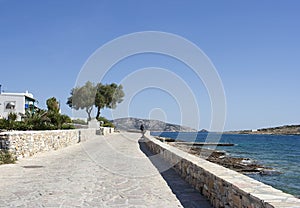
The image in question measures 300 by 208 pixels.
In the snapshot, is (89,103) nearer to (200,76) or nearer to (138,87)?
(138,87)

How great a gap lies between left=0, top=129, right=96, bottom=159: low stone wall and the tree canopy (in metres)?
31.2

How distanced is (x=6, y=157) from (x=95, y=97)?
140ft

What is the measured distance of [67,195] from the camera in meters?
6.91

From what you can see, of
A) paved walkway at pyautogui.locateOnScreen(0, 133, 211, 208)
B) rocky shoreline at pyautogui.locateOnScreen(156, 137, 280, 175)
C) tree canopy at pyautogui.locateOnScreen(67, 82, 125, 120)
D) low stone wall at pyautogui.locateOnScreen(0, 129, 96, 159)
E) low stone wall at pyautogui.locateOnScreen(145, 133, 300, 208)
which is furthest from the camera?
tree canopy at pyautogui.locateOnScreen(67, 82, 125, 120)

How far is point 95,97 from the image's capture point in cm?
5466

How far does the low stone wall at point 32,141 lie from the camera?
12539mm

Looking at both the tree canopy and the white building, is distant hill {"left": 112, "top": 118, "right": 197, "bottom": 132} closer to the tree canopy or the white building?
the tree canopy

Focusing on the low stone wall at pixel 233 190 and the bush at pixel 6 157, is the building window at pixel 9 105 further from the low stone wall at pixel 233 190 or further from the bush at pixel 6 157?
the low stone wall at pixel 233 190

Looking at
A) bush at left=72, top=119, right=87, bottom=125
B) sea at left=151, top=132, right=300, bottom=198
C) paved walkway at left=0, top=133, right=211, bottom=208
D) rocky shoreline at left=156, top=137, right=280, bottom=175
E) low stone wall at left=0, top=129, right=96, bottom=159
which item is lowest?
sea at left=151, top=132, right=300, bottom=198

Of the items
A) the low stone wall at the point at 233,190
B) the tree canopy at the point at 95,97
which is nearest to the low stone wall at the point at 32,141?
the low stone wall at the point at 233,190

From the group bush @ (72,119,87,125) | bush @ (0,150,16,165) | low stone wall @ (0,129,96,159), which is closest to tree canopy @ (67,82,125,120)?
bush @ (72,119,87,125)

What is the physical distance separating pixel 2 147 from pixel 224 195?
9.56 meters

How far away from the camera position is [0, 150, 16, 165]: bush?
39.5ft

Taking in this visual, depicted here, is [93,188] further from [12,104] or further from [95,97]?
[12,104]
